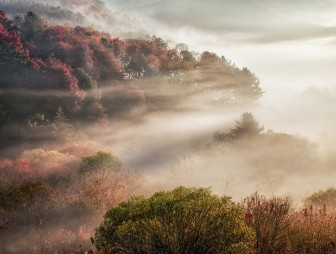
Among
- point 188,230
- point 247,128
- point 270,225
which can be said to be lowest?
point 270,225

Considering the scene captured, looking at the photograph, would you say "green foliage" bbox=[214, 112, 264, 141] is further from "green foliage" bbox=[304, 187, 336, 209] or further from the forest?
"green foliage" bbox=[304, 187, 336, 209]

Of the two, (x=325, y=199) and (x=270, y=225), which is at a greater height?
(x=270, y=225)

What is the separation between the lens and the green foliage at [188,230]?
733cm

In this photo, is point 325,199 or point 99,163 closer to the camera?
point 325,199

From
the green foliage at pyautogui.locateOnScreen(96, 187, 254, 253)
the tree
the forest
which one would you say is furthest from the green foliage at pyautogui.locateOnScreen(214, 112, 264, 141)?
the tree

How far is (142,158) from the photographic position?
123 feet

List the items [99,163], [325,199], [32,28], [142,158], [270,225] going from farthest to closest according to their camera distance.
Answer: [32,28] < [142,158] < [99,163] < [325,199] < [270,225]

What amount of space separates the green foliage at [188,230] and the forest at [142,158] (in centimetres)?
3

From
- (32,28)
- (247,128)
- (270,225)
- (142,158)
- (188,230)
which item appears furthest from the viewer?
(32,28)

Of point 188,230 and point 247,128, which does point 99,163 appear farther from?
point 188,230

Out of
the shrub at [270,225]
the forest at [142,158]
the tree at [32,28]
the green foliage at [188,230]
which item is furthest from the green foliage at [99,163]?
the tree at [32,28]

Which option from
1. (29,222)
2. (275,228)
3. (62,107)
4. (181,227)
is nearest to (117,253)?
(181,227)

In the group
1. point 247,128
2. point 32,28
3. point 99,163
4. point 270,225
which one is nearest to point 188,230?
point 270,225

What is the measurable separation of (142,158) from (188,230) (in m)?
30.2
